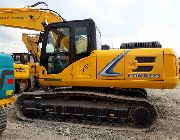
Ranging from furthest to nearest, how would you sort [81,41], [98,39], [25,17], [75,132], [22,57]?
[22,57] < [25,17] < [98,39] < [81,41] < [75,132]

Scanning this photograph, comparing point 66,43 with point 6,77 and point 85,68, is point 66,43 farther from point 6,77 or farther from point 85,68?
point 6,77

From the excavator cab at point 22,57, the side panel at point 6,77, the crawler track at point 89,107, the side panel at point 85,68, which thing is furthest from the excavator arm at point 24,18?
the excavator cab at point 22,57

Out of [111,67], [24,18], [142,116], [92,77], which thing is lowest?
[142,116]

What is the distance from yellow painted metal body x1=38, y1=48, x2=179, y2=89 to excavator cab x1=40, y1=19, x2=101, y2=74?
23 cm

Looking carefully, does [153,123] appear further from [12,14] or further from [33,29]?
[12,14]

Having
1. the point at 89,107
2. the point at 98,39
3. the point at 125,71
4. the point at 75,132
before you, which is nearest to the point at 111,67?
the point at 125,71

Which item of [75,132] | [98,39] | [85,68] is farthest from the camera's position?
[98,39]

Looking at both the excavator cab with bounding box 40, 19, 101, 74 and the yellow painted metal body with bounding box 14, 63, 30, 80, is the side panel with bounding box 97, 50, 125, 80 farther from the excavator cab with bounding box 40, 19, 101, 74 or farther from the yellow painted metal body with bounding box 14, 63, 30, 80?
the yellow painted metal body with bounding box 14, 63, 30, 80

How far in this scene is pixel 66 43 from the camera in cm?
938

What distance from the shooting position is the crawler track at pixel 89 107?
8344 mm

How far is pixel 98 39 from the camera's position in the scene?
385 inches

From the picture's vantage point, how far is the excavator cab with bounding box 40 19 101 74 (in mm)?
9188

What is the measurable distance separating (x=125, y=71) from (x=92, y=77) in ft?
2.94

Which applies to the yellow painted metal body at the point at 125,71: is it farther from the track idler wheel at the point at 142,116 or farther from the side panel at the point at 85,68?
the track idler wheel at the point at 142,116
